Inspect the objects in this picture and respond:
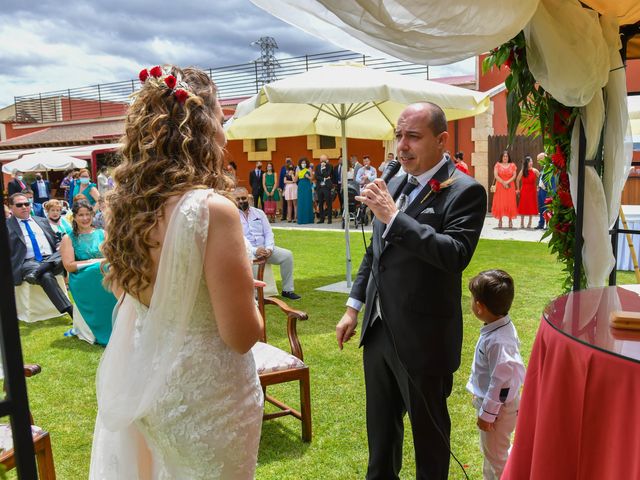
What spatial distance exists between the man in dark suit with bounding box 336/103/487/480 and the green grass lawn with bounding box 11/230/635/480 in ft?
2.74

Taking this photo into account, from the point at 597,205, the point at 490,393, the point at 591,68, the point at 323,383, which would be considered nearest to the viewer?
the point at 490,393

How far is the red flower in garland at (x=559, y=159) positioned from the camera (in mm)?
3676

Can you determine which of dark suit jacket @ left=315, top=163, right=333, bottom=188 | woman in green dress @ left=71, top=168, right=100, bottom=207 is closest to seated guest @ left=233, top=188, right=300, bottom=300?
woman in green dress @ left=71, top=168, right=100, bottom=207

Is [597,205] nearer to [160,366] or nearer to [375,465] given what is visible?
[375,465]

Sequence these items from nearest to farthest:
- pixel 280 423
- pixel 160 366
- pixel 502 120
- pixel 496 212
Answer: pixel 160 366
pixel 280 423
pixel 496 212
pixel 502 120

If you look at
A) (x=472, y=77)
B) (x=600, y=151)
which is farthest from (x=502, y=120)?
(x=600, y=151)

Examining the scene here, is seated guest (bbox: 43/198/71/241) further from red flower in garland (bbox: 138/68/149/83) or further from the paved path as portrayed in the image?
the paved path

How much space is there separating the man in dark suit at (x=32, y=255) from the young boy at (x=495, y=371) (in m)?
5.64

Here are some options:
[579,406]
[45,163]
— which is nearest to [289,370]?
[579,406]

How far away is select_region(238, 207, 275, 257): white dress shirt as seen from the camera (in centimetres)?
730

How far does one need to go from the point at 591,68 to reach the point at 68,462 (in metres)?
3.89

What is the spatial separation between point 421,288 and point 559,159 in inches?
71.3

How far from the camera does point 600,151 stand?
11.7ft

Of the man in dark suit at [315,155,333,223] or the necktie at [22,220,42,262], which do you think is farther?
the man in dark suit at [315,155,333,223]
